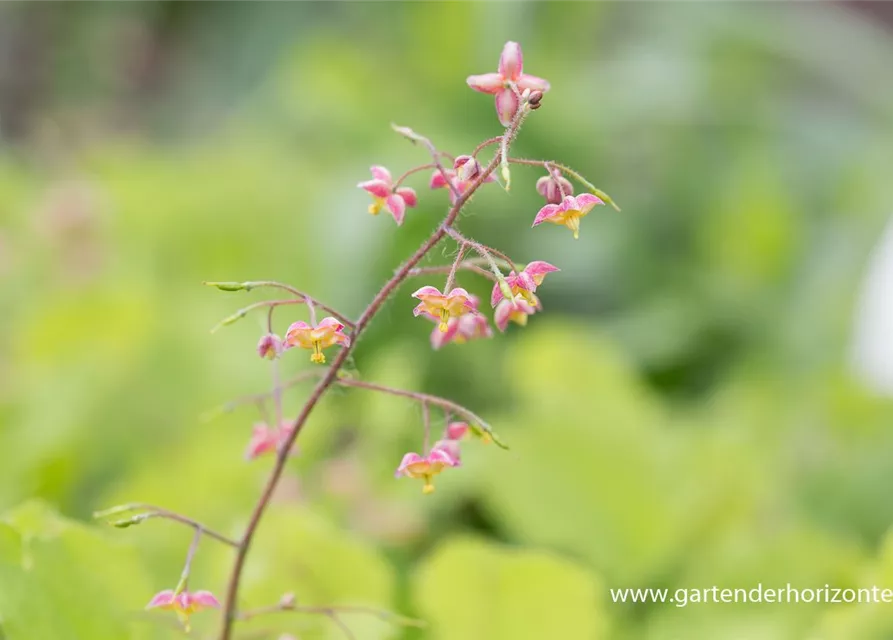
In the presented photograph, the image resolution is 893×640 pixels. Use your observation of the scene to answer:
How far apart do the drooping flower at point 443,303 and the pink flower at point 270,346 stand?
52 mm

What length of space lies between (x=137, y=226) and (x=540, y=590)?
65cm

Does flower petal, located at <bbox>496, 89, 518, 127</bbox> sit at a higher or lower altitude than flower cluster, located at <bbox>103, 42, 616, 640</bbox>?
higher

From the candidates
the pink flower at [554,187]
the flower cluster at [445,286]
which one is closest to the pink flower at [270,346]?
the flower cluster at [445,286]

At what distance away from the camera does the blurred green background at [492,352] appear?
476 millimetres

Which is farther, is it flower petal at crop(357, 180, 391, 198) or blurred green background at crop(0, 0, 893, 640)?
blurred green background at crop(0, 0, 893, 640)

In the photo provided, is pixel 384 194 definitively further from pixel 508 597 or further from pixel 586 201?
pixel 508 597

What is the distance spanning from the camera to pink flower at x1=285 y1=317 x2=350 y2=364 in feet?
1.03

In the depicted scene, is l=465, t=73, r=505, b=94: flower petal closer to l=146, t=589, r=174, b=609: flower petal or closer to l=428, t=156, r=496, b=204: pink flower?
l=428, t=156, r=496, b=204: pink flower

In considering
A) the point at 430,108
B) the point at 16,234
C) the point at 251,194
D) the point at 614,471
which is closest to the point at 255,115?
the point at 430,108

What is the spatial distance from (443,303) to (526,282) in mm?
27

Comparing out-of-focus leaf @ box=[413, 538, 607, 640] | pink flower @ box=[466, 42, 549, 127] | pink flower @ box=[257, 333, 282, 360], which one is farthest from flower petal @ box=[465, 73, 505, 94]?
out-of-focus leaf @ box=[413, 538, 607, 640]

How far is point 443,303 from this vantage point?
Answer: 0.32 m

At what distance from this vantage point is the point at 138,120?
92.1 inches

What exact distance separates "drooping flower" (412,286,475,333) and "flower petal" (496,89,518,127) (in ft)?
0.18
